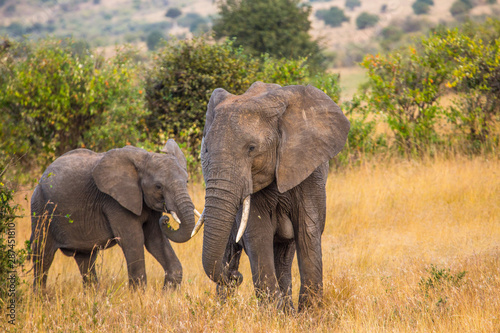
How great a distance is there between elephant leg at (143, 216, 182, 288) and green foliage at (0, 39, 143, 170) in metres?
4.58

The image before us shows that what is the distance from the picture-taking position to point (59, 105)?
35.9 feet

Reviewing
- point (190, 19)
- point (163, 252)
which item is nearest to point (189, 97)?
point (163, 252)

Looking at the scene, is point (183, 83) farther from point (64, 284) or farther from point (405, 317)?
point (405, 317)

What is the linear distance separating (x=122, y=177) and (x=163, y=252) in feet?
3.37

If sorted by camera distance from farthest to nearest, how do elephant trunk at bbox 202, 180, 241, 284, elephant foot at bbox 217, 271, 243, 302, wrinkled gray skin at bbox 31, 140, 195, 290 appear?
wrinkled gray skin at bbox 31, 140, 195, 290
elephant foot at bbox 217, 271, 243, 302
elephant trunk at bbox 202, 180, 241, 284

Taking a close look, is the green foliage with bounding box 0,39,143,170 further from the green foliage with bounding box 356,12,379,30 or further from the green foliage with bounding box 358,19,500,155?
the green foliage with bounding box 356,12,379,30

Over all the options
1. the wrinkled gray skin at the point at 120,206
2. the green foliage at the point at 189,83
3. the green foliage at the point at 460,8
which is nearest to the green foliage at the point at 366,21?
the green foliage at the point at 460,8

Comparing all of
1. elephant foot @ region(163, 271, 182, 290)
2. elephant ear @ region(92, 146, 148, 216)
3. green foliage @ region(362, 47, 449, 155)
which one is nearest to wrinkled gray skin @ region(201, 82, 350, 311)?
elephant foot @ region(163, 271, 182, 290)

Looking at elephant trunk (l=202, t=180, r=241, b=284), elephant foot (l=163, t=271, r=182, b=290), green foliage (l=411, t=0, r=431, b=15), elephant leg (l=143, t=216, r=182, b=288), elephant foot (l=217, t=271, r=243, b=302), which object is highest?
elephant trunk (l=202, t=180, r=241, b=284)

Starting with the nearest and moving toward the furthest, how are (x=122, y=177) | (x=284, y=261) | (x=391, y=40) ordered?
(x=284, y=261), (x=122, y=177), (x=391, y=40)

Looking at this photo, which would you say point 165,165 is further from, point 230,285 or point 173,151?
point 230,285

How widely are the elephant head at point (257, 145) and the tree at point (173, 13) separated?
3450 inches

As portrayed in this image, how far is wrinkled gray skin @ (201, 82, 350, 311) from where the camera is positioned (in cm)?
443

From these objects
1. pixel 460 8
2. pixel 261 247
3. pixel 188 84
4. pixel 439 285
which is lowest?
Answer: pixel 460 8
